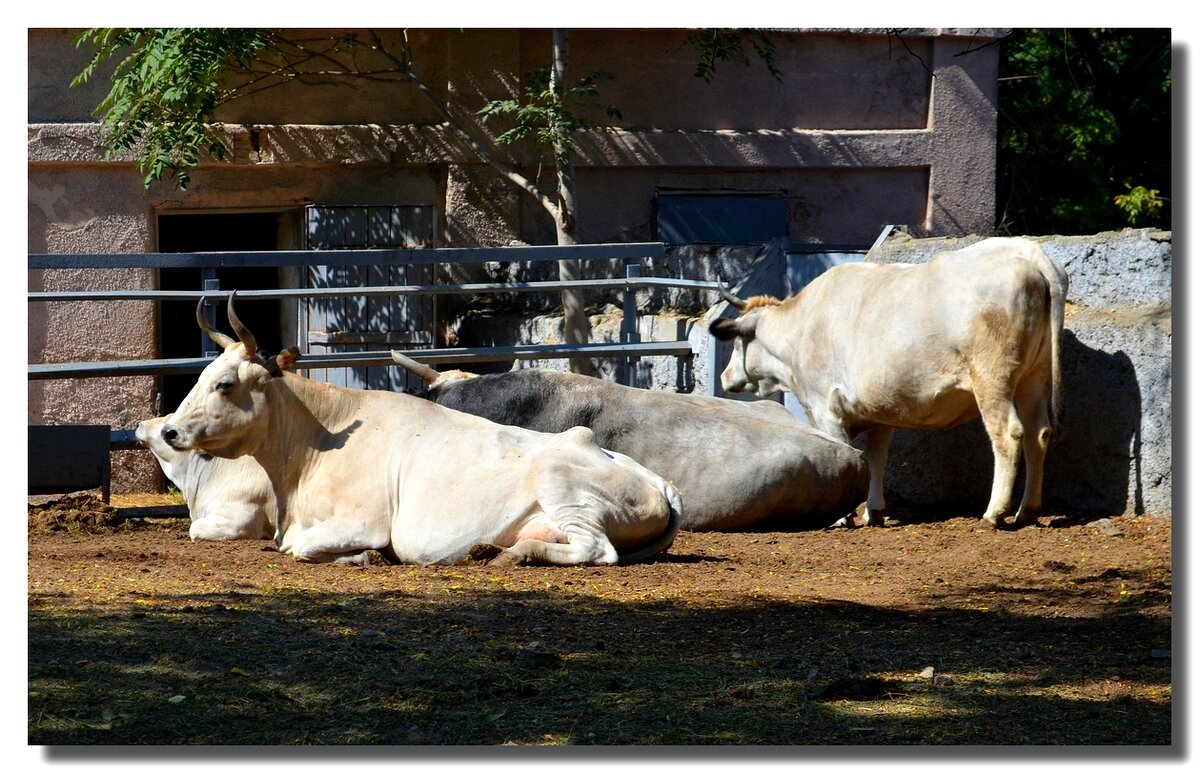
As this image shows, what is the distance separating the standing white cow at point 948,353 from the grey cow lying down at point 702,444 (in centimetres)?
43

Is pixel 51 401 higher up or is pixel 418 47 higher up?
pixel 418 47

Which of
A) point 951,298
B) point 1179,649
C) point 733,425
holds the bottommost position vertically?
point 1179,649

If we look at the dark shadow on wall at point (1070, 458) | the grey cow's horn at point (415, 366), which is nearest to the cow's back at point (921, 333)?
the dark shadow on wall at point (1070, 458)

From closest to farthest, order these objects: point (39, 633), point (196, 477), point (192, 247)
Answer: point (39, 633) → point (196, 477) → point (192, 247)

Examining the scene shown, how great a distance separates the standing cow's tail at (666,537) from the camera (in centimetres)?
777

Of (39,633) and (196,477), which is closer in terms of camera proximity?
(39,633)

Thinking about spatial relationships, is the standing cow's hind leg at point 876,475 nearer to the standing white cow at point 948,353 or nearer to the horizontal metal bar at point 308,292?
the standing white cow at point 948,353

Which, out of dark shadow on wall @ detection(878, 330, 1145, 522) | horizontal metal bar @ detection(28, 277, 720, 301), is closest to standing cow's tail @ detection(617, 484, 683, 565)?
dark shadow on wall @ detection(878, 330, 1145, 522)

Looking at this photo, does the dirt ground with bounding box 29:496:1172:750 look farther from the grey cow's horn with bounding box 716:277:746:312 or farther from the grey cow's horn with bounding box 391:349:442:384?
the grey cow's horn with bounding box 716:277:746:312

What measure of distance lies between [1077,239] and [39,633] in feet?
21.2

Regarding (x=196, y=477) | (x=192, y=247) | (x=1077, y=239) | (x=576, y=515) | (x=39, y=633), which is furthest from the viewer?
(x=192, y=247)

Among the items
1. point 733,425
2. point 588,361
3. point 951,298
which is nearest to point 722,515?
point 733,425

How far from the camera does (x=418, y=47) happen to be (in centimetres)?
1291

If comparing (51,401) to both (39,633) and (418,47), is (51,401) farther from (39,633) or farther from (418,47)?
(39,633)
